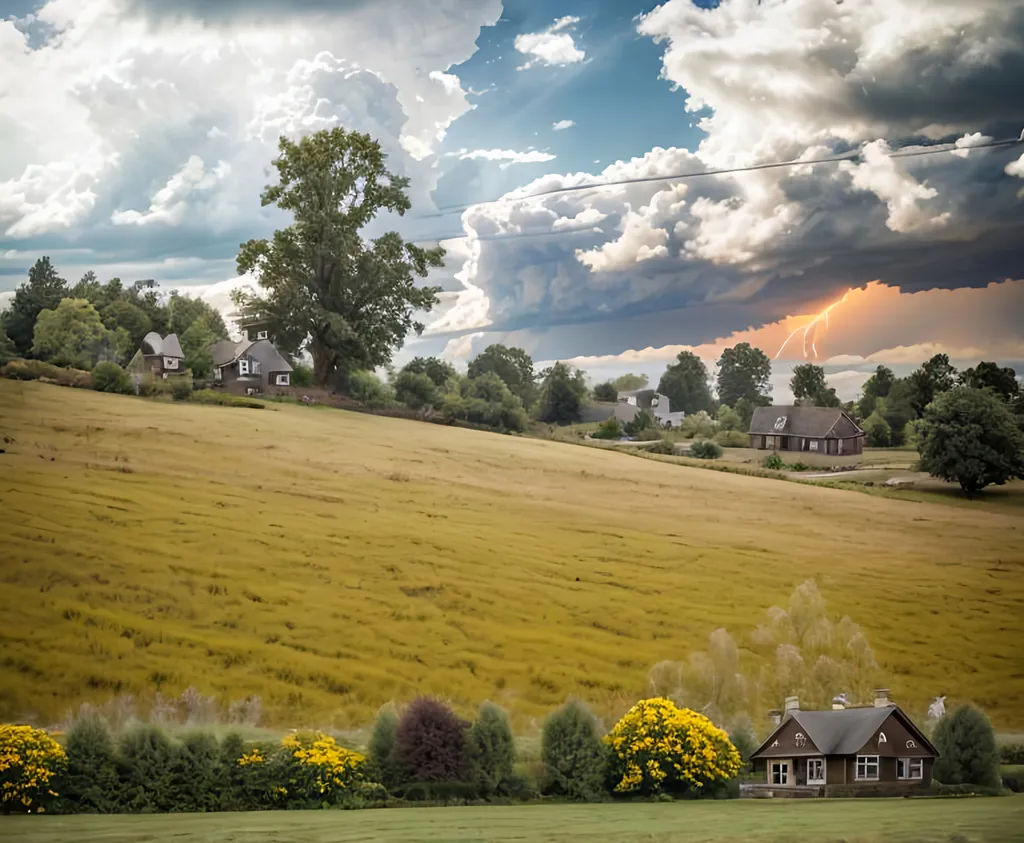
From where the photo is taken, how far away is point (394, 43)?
35.8ft

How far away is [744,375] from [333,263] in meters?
3.93

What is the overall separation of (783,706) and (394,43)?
22.3 ft

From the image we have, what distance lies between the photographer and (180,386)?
1020 cm

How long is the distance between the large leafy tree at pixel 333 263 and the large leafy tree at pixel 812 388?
3.55m

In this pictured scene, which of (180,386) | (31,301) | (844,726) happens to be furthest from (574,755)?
(31,301)

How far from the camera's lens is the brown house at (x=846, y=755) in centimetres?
869

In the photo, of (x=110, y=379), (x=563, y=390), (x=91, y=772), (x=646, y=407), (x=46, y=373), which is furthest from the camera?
(x=563, y=390)

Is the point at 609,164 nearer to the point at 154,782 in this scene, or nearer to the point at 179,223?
the point at 179,223

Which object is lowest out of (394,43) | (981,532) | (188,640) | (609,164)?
(188,640)

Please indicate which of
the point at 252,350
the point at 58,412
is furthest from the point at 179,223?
the point at 58,412

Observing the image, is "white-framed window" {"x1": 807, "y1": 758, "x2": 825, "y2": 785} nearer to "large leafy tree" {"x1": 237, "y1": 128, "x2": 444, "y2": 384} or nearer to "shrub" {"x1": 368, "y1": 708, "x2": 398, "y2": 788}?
"shrub" {"x1": 368, "y1": 708, "x2": 398, "y2": 788}

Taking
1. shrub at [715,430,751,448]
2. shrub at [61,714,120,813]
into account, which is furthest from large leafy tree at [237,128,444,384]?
shrub at [61,714,120,813]

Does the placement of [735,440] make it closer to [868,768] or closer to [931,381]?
[931,381]

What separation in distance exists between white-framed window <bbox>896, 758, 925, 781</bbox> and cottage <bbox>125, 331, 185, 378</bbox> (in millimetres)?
6677
